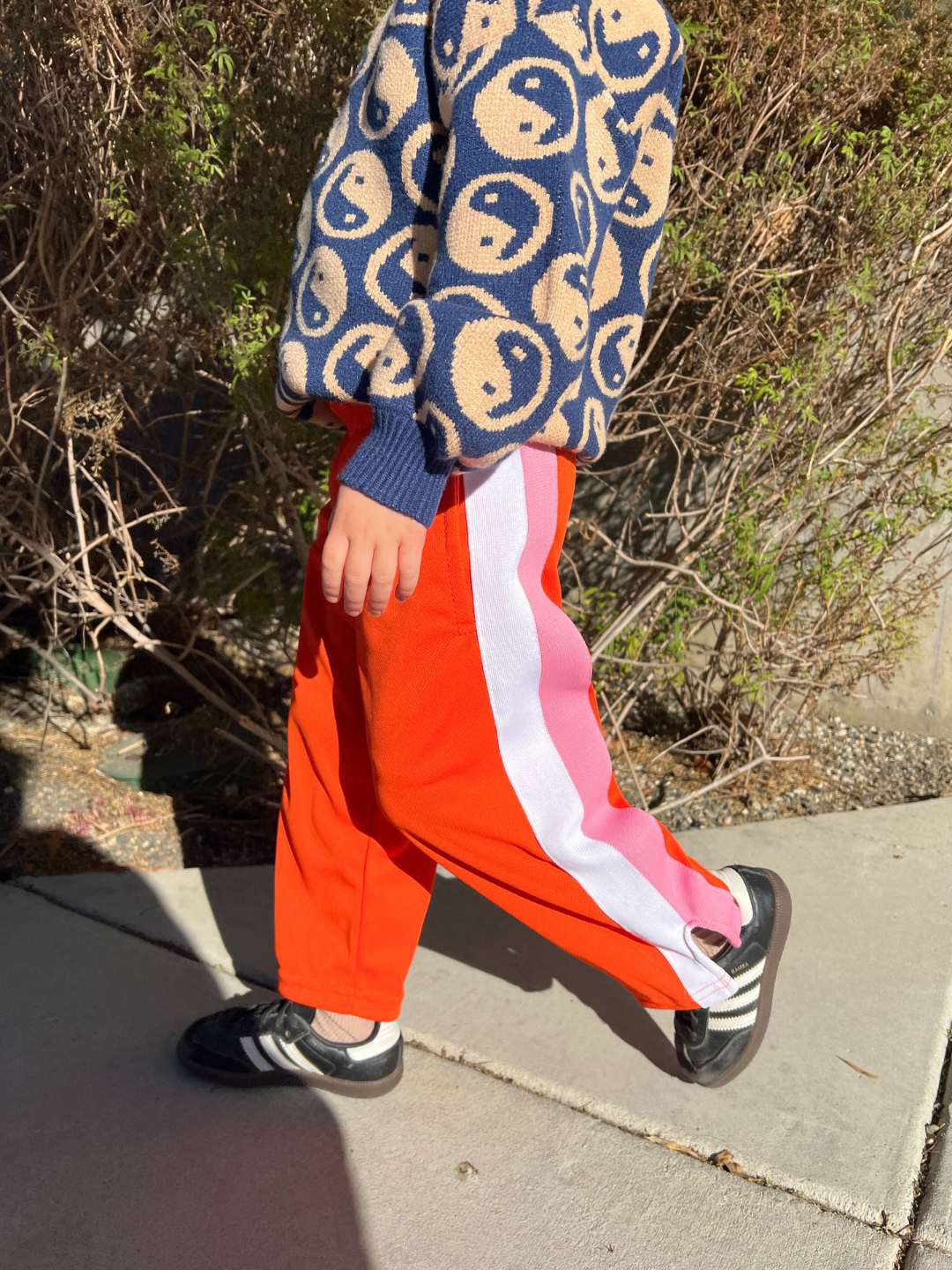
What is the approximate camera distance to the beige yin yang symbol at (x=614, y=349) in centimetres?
145

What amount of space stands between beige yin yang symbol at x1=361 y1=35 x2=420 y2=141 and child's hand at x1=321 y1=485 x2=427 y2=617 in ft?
1.58

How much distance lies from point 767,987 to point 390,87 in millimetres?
1526

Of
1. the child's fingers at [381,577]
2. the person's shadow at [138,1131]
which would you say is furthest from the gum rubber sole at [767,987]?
the child's fingers at [381,577]

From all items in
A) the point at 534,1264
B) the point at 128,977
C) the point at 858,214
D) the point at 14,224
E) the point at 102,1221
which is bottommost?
the point at 128,977

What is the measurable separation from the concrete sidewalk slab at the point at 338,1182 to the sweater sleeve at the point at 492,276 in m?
1.02

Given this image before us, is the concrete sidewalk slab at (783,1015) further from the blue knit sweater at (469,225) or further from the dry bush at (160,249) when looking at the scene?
the blue knit sweater at (469,225)

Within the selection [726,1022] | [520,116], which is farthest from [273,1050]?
[520,116]

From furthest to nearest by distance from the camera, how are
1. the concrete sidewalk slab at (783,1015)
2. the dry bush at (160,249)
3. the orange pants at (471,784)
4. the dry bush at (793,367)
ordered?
the dry bush at (793,367) → the dry bush at (160,249) → the concrete sidewalk slab at (783,1015) → the orange pants at (471,784)

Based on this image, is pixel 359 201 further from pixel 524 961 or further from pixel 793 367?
pixel 524 961

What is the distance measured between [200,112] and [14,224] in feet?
2.50

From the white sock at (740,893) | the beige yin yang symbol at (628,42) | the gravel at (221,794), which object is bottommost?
the gravel at (221,794)

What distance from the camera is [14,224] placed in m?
2.57

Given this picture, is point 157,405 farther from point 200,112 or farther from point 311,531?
point 200,112

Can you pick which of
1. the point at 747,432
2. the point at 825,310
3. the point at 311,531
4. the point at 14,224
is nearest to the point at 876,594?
the point at 747,432
